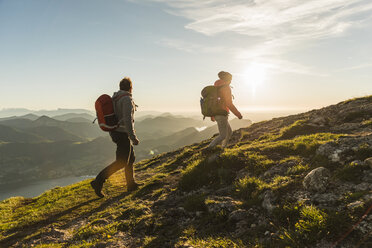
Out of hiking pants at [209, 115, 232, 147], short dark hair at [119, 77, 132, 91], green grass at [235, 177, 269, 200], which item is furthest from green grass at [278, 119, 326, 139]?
short dark hair at [119, 77, 132, 91]

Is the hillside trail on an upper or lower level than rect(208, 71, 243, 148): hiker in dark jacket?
lower

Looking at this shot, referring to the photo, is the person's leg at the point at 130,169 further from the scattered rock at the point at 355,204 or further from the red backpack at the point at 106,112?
the scattered rock at the point at 355,204

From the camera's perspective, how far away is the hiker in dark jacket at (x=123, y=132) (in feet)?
24.8

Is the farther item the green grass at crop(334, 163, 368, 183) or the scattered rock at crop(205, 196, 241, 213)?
the scattered rock at crop(205, 196, 241, 213)

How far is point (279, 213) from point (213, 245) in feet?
5.37

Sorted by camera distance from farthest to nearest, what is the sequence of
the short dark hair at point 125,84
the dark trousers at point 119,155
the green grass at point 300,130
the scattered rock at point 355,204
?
1. the green grass at point 300,130
2. the short dark hair at point 125,84
3. the dark trousers at point 119,155
4. the scattered rock at point 355,204

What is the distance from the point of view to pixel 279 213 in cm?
464

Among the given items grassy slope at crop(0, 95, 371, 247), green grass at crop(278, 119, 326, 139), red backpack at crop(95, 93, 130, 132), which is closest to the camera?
grassy slope at crop(0, 95, 371, 247)

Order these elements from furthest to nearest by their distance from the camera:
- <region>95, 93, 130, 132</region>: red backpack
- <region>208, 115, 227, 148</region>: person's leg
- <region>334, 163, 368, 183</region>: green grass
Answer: <region>208, 115, 227, 148</region>: person's leg, <region>95, 93, 130, 132</region>: red backpack, <region>334, 163, 368, 183</region>: green grass

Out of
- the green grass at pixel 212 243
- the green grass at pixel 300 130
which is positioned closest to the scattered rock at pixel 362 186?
the green grass at pixel 212 243

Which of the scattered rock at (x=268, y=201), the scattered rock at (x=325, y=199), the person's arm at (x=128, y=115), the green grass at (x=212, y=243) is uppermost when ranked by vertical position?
the person's arm at (x=128, y=115)

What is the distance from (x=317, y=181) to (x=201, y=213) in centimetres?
300

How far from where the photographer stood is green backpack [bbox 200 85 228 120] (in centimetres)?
930

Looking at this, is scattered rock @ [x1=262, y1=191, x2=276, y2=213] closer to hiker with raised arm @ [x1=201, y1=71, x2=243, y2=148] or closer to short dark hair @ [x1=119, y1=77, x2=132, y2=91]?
hiker with raised arm @ [x1=201, y1=71, x2=243, y2=148]
